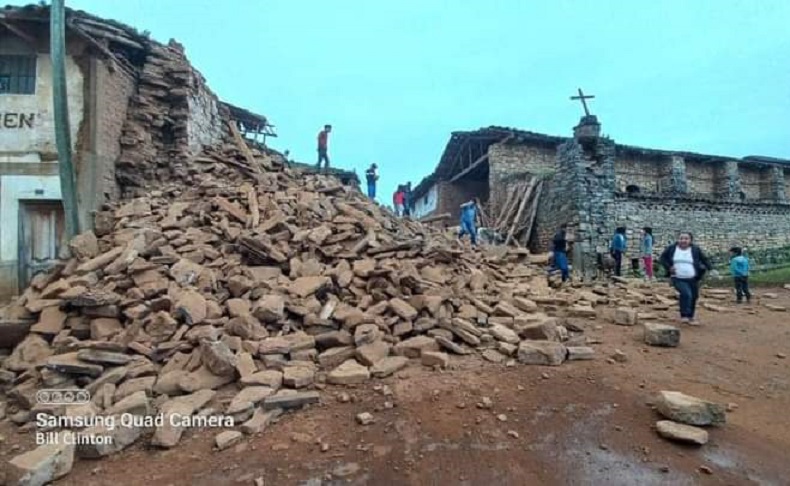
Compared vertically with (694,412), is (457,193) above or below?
above

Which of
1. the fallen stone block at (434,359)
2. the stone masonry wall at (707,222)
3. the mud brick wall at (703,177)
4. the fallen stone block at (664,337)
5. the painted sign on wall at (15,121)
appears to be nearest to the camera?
the fallen stone block at (434,359)

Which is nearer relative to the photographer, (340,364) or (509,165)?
(340,364)

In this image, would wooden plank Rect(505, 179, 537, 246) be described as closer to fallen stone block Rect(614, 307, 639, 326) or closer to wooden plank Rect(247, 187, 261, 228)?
fallen stone block Rect(614, 307, 639, 326)

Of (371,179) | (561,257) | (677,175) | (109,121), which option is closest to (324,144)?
(371,179)

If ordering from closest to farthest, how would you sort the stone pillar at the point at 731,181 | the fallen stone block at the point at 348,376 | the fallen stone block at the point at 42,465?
the fallen stone block at the point at 42,465
the fallen stone block at the point at 348,376
the stone pillar at the point at 731,181

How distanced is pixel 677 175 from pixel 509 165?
7.18m

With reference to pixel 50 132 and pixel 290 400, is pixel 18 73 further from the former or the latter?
pixel 290 400

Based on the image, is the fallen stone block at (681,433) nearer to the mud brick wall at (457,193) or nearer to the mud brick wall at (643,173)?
the mud brick wall at (643,173)

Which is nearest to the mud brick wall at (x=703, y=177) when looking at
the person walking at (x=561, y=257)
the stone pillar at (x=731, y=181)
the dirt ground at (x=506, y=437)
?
the stone pillar at (x=731, y=181)

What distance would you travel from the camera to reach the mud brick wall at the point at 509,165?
16.3 meters

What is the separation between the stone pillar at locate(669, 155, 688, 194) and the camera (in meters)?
17.0

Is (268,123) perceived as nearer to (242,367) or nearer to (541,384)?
(242,367)

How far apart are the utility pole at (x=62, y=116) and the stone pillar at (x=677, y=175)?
19.5 m

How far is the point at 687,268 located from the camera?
624 centimetres
